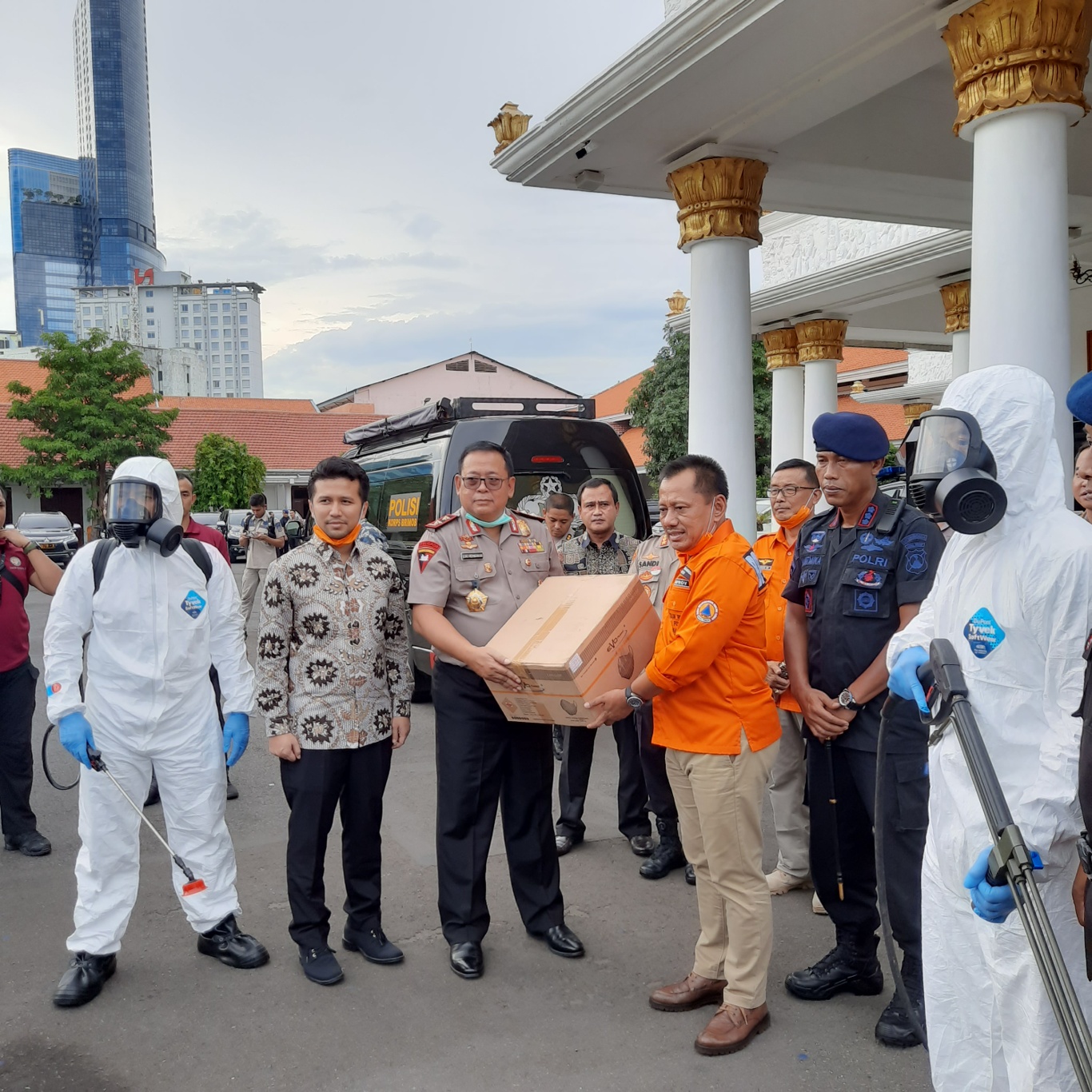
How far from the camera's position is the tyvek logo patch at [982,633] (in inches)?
86.2

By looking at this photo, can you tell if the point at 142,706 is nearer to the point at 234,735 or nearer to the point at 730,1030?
the point at 234,735

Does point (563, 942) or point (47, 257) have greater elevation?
point (47, 257)

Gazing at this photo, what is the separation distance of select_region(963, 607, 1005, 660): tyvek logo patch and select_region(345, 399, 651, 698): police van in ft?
17.1

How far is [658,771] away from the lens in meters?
4.80

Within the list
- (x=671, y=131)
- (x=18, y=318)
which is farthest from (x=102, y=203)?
(x=671, y=131)

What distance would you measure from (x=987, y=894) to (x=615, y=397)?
43.3 m

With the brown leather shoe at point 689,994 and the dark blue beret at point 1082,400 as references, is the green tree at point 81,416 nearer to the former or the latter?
the brown leather shoe at point 689,994

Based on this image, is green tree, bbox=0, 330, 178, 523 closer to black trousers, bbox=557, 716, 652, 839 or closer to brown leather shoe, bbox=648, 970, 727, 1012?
black trousers, bbox=557, 716, 652, 839

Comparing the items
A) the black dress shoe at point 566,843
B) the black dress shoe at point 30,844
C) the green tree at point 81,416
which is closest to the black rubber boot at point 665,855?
the black dress shoe at point 566,843

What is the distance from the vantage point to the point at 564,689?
3.28m

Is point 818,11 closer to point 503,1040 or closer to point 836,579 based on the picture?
point 836,579

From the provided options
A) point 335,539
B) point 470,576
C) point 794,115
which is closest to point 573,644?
point 470,576

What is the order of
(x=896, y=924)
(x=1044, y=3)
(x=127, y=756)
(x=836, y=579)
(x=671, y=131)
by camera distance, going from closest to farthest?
(x=896, y=924) < (x=836, y=579) < (x=127, y=756) < (x=1044, y=3) < (x=671, y=131)

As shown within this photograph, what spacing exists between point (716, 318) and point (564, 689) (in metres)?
4.89
